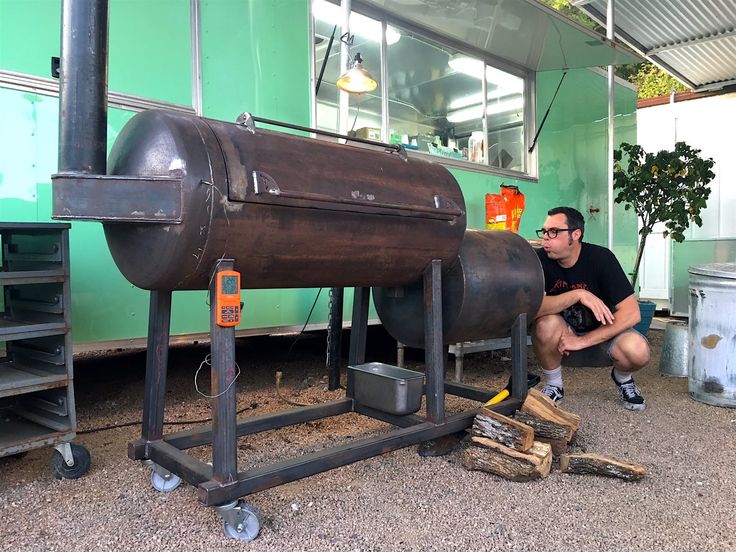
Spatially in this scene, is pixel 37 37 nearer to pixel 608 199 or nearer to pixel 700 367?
pixel 700 367

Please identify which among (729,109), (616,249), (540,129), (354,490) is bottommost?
(354,490)

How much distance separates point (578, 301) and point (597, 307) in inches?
4.4

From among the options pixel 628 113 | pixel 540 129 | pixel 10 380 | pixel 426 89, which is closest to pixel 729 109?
pixel 628 113

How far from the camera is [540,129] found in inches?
211

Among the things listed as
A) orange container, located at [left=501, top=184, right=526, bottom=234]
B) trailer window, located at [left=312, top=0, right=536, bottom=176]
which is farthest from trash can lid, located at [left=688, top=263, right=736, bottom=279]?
trailer window, located at [left=312, top=0, right=536, bottom=176]

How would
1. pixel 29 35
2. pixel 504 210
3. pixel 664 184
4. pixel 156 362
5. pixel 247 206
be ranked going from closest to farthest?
pixel 247 206 < pixel 156 362 < pixel 29 35 < pixel 504 210 < pixel 664 184

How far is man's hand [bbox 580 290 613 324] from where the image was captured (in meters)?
3.02

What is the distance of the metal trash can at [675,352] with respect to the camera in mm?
4152

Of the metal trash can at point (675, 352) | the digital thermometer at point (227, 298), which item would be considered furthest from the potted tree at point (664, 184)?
the digital thermometer at point (227, 298)

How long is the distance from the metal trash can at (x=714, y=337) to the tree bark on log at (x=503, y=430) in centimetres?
179

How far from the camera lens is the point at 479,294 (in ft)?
8.26

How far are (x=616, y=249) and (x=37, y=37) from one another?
602cm

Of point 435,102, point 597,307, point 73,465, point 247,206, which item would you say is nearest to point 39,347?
point 73,465

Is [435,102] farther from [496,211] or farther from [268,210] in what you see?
[268,210]
